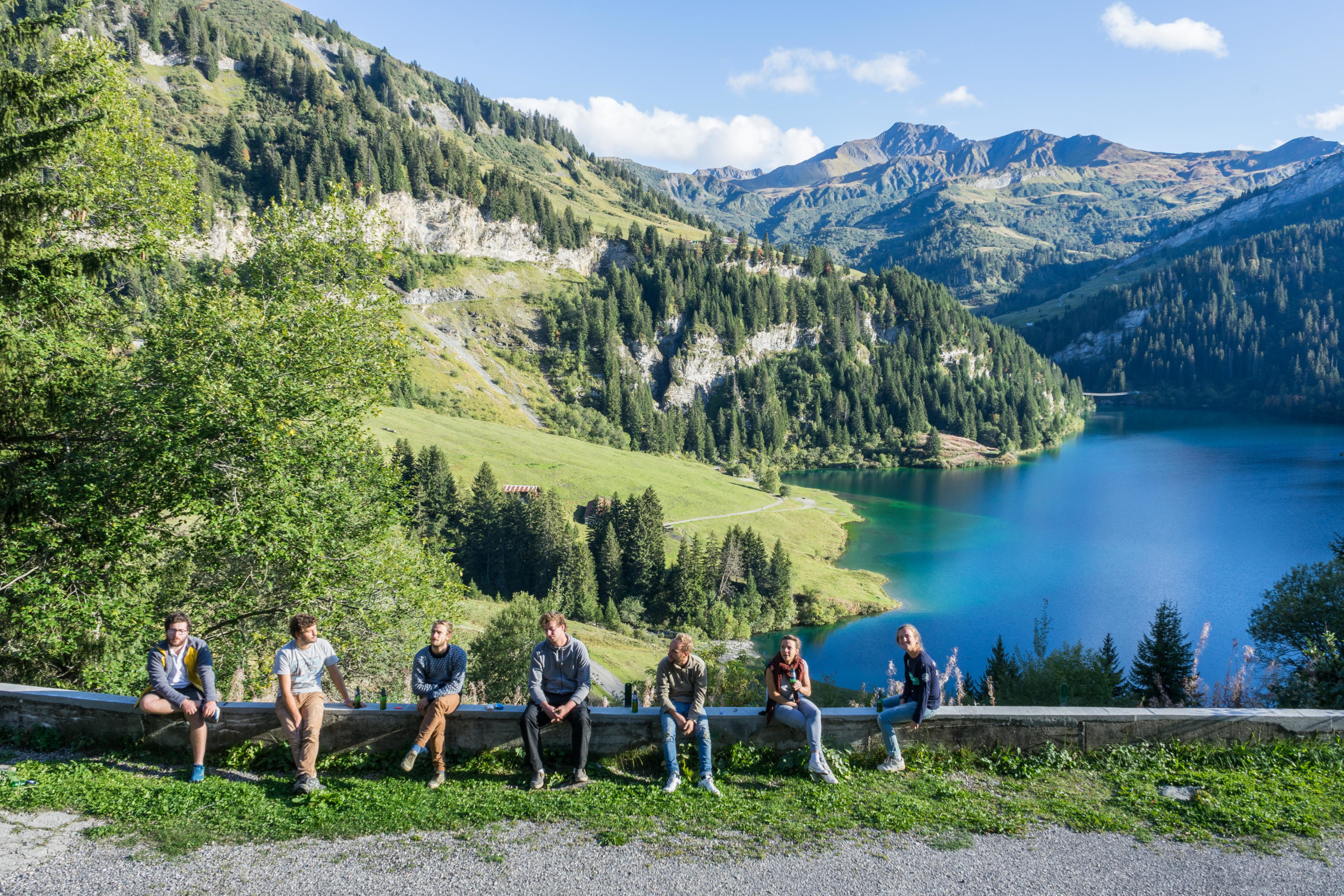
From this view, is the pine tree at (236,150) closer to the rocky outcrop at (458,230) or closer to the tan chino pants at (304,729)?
the rocky outcrop at (458,230)

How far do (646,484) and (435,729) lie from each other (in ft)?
294

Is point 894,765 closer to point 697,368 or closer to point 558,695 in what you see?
point 558,695

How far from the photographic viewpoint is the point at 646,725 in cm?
980

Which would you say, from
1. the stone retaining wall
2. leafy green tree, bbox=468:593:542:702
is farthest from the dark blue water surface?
the stone retaining wall

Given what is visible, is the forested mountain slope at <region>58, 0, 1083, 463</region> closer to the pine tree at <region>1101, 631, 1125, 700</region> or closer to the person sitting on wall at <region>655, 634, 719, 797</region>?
the pine tree at <region>1101, 631, 1125, 700</region>

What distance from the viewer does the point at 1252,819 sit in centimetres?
821

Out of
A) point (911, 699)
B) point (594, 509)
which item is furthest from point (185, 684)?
point (594, 509)

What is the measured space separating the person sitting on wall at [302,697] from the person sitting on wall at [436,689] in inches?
39.4

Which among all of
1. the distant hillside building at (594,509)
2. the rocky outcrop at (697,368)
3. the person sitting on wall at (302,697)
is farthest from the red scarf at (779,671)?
the rocky outcrop at (697,368)

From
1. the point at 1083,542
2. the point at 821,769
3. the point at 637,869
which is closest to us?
the point at 637,869

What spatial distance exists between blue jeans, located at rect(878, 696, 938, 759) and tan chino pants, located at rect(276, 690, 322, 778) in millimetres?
7612

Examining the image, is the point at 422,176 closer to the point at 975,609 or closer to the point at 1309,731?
the point at 975,609

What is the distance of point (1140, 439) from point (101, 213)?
196490mm

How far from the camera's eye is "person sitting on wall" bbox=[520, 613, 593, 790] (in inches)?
357
